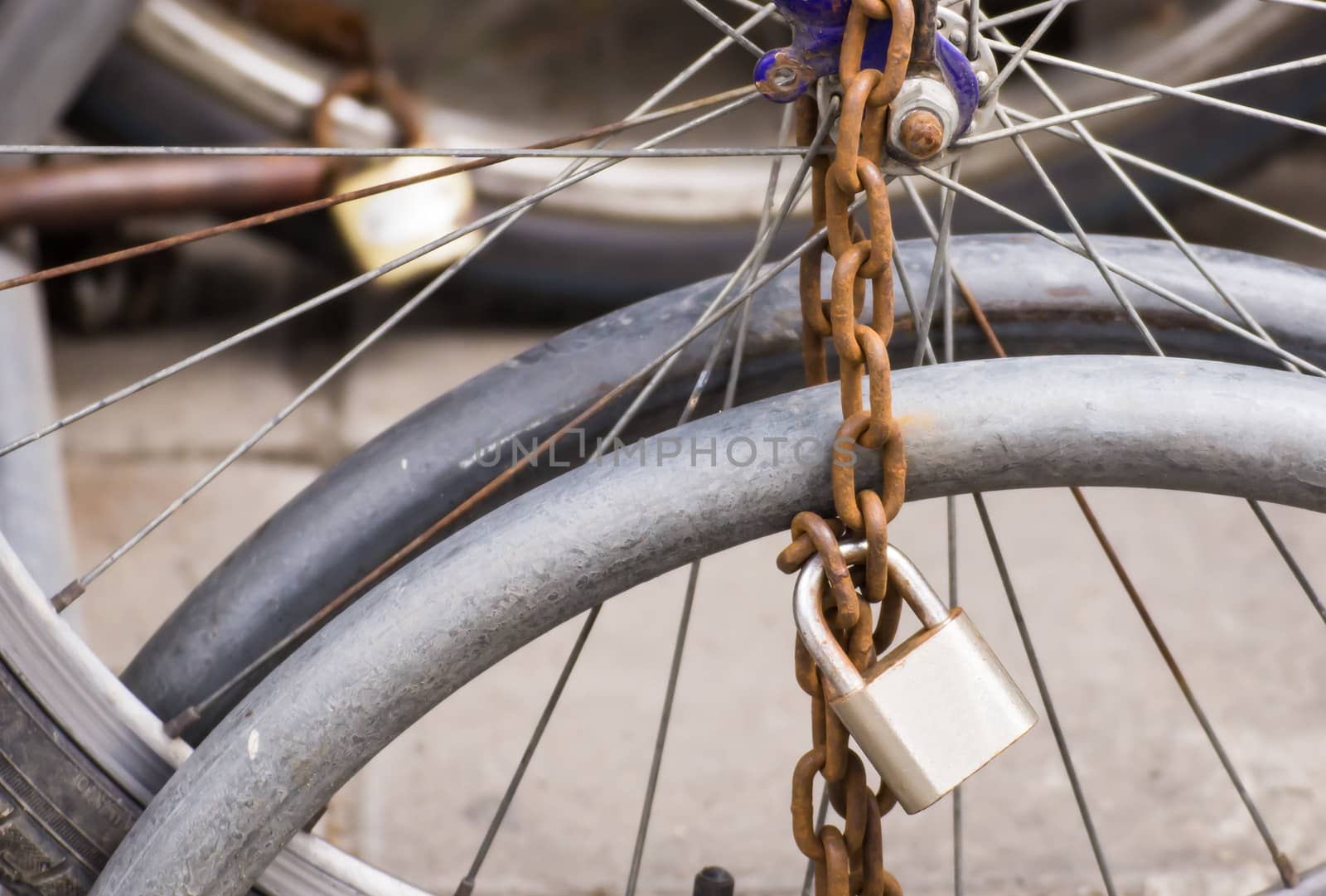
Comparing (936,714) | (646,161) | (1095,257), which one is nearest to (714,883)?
(936,714)

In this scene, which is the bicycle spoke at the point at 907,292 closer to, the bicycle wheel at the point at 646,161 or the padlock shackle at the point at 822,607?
the padlock shackle at the point at 822,607

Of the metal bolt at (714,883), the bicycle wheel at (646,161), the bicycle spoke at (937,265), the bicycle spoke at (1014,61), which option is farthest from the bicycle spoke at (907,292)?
the bicycle wheel at (646,161)

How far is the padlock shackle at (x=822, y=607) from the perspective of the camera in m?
0.54

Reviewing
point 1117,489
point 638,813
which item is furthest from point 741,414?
point 1117,489

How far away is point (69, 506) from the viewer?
1768 millimetres

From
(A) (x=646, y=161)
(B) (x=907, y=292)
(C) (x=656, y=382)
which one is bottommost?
(C) (x=656, y=382)

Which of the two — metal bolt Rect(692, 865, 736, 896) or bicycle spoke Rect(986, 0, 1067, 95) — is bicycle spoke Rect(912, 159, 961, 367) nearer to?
bicycle spoke Rect(986, 0, 1067, 95)

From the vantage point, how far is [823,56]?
0.58 meters

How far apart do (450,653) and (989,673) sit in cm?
24

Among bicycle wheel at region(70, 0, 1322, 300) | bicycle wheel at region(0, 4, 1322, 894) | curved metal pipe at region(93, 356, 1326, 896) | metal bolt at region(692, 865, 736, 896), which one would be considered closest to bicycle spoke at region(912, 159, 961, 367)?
bicycle wheel at region(0, 4, 1322, 894)

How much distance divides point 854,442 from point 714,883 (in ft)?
1.18

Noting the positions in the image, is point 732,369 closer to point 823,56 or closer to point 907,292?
point 907,292

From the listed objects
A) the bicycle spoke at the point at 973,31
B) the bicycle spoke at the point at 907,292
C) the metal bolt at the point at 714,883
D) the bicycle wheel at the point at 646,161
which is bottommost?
the metal bolt at the point at 714,883

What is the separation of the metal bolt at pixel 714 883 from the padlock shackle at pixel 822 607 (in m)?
0.28
